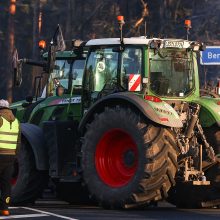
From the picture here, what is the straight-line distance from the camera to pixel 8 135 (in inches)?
544

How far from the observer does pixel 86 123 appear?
1479 centimetres

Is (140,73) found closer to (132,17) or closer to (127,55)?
(127,55)

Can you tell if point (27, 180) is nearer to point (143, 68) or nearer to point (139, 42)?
point (143, 68)

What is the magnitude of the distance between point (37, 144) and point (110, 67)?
1.88 metres

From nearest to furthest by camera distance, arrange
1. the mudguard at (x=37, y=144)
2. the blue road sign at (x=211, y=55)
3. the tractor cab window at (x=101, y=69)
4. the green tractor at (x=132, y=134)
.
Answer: the green tractor at (x=132, y=134), the tractor cab window at (x=101, y=69), the mudguard at (x=37, y=144), the blue road sign at (x=211, y=55)

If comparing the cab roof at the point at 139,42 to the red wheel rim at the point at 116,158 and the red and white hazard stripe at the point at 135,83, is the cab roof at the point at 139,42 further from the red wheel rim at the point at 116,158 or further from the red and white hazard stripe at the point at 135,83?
the red wheel rim at the point at 116,158

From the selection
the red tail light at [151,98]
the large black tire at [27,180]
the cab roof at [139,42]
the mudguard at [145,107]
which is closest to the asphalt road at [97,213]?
the large black tire at [27,180]

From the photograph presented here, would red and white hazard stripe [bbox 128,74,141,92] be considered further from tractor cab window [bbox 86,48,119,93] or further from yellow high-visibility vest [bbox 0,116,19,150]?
yellow high-visibility vest [bbox 0,116,19,150]

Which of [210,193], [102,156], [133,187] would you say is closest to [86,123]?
[102,156]

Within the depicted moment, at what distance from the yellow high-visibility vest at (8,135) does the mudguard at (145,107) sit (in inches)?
53.4

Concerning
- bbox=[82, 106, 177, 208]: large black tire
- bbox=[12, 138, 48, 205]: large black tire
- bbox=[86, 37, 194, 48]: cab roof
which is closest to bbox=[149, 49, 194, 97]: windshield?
bbox=[86, 37, 194, 48]: cab roof

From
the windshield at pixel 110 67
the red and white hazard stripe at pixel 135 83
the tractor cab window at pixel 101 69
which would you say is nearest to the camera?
the red and white hazard stripe at pixel 135 83

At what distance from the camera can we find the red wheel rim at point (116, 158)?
14.4 metres

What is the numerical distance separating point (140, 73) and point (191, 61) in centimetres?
133
